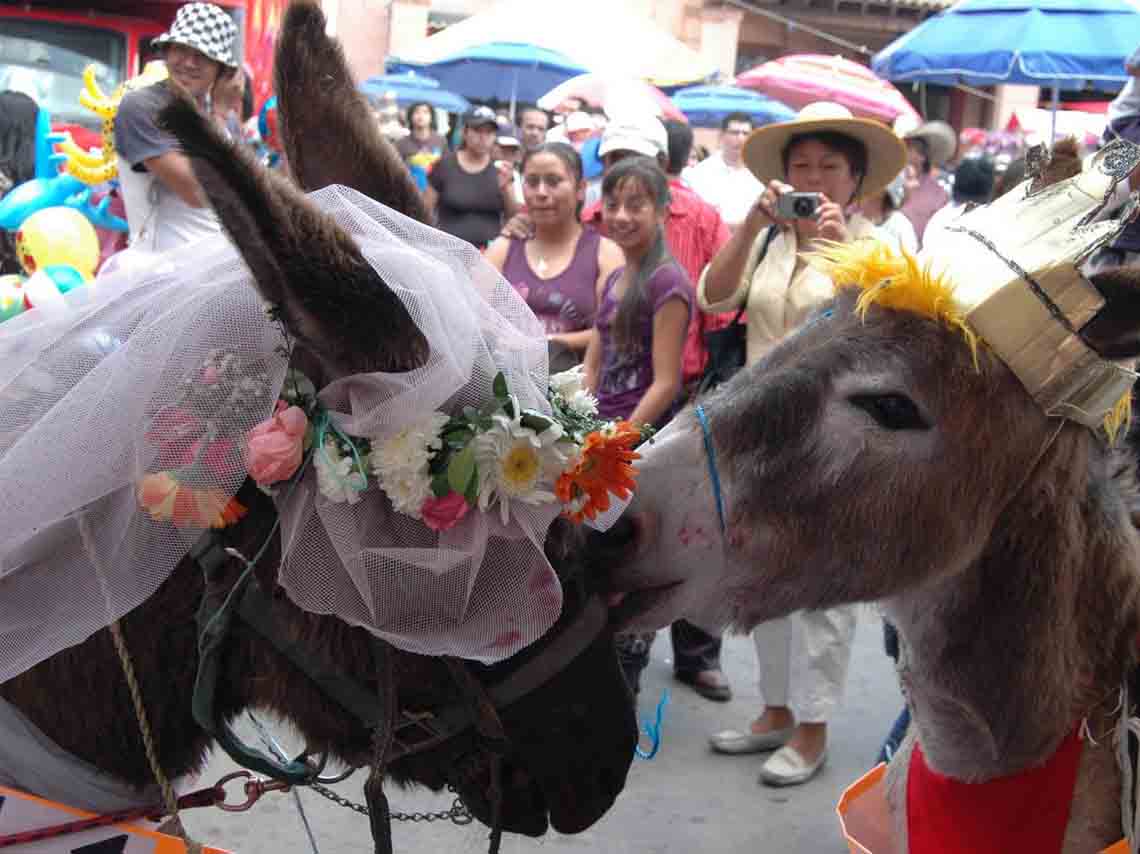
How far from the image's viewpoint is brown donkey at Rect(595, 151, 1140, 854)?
2.17 metres

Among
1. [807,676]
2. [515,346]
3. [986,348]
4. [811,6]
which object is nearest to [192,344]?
[515,346]

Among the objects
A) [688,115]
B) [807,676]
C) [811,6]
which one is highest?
[811,6]

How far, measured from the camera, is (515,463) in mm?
1865

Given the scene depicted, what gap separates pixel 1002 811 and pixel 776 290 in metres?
2.60

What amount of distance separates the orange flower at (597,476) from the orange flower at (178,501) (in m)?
0.48

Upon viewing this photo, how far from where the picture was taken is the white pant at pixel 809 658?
494 cm

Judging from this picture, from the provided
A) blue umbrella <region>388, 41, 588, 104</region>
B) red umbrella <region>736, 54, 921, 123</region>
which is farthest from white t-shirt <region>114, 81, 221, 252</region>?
blue umbrella <region>388, 41, 588, 104</region>

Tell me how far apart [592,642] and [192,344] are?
0.73 metres

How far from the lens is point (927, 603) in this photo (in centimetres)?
235

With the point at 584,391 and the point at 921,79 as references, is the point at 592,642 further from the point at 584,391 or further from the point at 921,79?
the point at 921,79

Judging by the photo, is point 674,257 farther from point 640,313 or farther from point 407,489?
point 407,489

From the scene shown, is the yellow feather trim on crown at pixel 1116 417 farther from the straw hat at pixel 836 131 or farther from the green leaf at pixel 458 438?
the straw hat at pixel 836 131

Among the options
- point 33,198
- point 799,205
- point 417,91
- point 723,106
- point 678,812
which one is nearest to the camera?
point 799,205

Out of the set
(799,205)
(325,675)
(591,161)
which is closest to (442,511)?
(325,675)
